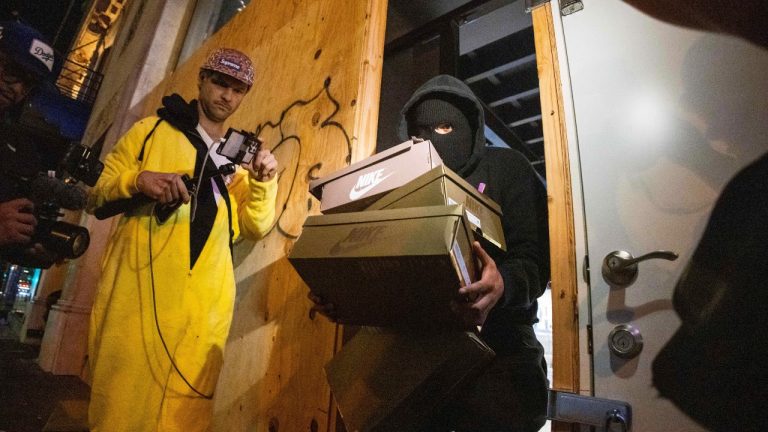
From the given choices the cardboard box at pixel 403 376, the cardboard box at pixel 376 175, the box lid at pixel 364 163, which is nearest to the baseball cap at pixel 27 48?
the box lid at pixel 364 163

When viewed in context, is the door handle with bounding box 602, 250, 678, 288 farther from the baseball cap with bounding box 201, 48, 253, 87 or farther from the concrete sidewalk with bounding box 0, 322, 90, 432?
the concrete sidewalk with bounding box 0, 322, 90, 432

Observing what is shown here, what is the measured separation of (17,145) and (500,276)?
2.37 metres

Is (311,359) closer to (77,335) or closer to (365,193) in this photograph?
(365,193)

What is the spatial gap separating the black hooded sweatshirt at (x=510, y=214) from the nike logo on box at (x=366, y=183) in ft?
1.24

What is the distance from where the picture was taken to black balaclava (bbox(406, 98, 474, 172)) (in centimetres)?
151

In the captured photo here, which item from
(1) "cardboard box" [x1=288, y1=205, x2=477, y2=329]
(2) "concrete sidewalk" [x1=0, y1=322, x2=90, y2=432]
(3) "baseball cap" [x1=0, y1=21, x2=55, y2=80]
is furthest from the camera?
(2) "concrete sidewalk" [x1=0, y1=322, x2=90, y2=432]

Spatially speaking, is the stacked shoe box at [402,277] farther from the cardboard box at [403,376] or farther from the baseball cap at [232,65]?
the baseball cap at [232,65]

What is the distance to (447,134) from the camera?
1.56 meters

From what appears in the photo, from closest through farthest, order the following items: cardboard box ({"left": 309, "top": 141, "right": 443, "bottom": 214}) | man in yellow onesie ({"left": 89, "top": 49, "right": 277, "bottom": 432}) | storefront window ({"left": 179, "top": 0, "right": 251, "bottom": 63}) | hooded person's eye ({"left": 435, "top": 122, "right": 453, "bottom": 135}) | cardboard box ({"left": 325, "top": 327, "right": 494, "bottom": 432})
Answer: cardboard box ({"left": 325, "top": 327, "right": 494, "bottom": 432}) → cardboard box ({"left": 309, "top": 141, "right": 443, "bottom": 214}) → man in yellow onesie ({"left": 89, "top": 49, "right": 277, "bottom": 432}) → hooded person's eye ({"left": 435, "top": 122, "right": 453, "bottom": 135}) → storefront window ({"left": 179, "top": 0, "right": 251, "bottom": 63})

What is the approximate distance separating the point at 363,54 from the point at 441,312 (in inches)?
60.4

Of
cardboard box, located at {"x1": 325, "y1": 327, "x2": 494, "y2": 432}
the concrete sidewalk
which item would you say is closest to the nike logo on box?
cardboard box, located at {"x1": 325, "y1": 327, "x2": 494, "y2": 432}

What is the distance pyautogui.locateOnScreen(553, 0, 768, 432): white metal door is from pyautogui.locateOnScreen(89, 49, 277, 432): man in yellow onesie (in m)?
1.33

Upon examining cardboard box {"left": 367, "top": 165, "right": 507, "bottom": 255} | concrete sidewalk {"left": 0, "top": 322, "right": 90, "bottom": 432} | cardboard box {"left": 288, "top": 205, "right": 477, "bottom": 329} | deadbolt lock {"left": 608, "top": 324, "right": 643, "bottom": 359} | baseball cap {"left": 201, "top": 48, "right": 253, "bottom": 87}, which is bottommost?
concrete sidewalk {"left": 0, "top": 322, "right": 90, "bottom": 432}

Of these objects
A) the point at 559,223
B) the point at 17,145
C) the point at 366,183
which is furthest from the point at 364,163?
the point at 17,145
